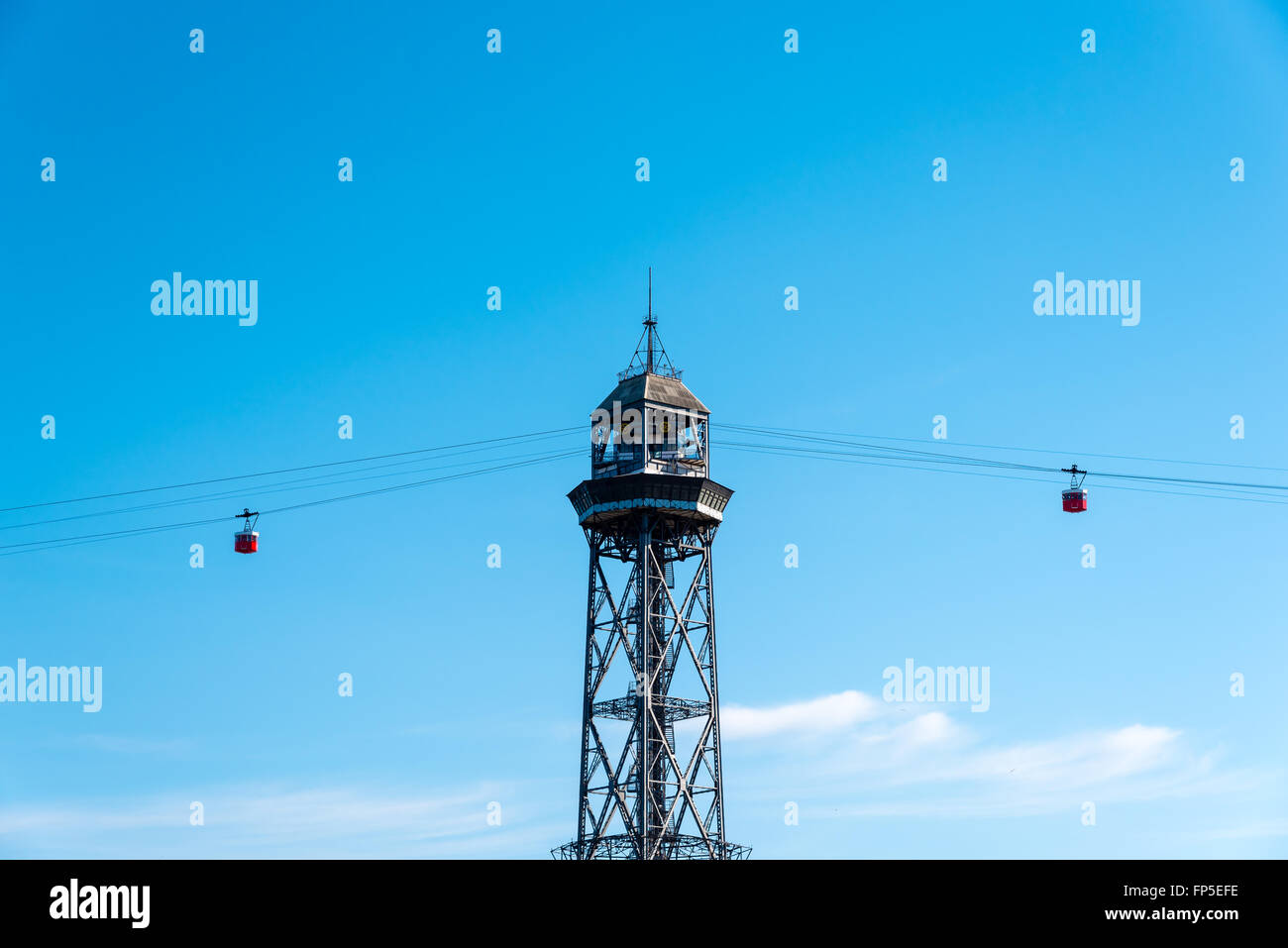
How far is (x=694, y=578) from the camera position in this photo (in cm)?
11206
